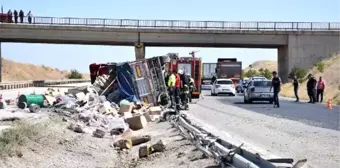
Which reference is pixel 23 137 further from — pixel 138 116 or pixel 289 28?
pixel 289 28

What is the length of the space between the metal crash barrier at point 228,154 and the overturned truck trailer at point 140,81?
618 inches

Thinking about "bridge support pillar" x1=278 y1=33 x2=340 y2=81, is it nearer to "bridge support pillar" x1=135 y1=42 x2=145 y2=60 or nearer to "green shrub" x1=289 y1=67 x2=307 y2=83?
"green shrub" x1=289 y1=67 x2=307 y2=83

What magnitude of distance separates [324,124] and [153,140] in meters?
6.68

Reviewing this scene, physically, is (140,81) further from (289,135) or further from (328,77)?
(328,77)

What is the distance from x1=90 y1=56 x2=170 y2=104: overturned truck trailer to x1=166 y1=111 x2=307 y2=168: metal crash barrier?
1571 centimetres

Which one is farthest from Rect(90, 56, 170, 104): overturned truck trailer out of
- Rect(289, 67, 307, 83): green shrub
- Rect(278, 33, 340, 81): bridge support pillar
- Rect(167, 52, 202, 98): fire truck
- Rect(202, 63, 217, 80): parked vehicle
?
Rect(202, 63, 217, 80): parked vehicle

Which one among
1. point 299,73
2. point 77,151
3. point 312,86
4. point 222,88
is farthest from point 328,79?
point 77,151

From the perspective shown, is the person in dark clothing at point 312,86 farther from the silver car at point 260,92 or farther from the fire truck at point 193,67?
the fire truck at point 193,67

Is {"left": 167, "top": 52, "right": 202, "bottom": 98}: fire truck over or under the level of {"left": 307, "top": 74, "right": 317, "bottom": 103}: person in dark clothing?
over

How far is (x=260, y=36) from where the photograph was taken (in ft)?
227

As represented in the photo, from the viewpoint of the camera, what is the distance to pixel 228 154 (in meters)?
10.6

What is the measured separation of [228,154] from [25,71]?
468ft

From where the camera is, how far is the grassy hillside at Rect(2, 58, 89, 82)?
13576 cm

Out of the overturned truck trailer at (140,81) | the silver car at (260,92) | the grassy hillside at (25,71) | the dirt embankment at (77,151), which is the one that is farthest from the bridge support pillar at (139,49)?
the grassy hillside at (25,71)
